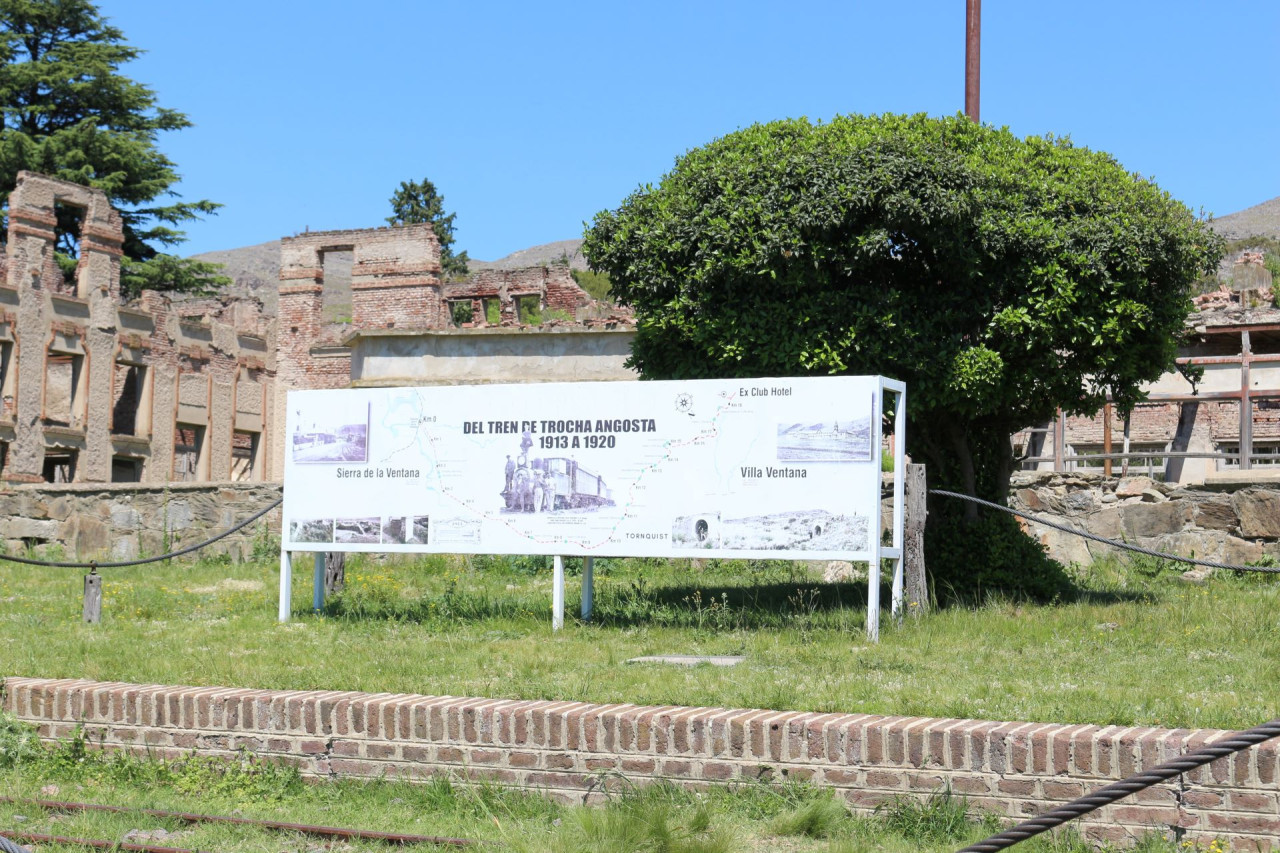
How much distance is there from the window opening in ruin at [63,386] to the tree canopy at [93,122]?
408 inches

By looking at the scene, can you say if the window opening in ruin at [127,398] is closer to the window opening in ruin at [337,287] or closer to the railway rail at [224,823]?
the railway rail at [224,823]

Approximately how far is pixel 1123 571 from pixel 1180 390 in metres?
13.0

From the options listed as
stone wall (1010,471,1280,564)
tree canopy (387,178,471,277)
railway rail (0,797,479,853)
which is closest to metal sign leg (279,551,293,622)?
railway rail (0,797,479,853)

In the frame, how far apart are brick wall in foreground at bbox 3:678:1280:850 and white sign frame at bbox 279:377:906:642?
11.5 feet

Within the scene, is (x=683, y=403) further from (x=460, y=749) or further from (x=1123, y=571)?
(x=1123, y=571)

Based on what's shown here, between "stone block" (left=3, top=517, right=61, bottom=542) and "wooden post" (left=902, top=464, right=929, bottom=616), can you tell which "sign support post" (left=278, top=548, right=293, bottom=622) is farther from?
"stone block" (left=3, top=517, right=61, bottom=542)

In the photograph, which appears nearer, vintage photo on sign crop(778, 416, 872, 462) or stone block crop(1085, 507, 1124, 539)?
vintage photo on sign crop(778, 416, 872, 462)

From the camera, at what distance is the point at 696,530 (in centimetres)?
1045

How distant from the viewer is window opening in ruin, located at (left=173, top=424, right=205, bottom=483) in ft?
134

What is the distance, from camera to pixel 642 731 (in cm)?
639

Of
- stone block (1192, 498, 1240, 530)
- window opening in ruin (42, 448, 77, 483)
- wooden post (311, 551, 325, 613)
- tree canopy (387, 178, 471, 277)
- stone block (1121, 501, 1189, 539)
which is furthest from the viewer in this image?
tree canopy (387, 178, 471, 277)

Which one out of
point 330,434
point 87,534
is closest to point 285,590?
point 330,434

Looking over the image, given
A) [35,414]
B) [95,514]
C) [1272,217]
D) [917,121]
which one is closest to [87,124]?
[35,414]

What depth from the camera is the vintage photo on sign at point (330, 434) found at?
11.6 metres
